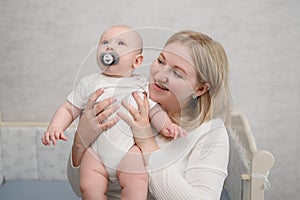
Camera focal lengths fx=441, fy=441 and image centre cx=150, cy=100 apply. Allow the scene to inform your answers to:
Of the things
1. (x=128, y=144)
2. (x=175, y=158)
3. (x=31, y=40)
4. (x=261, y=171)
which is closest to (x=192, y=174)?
(x=175, y=158)

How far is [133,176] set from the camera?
0.88m

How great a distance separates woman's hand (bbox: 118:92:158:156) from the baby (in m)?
0.01

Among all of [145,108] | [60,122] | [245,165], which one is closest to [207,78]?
[145,108]

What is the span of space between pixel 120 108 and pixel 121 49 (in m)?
0.12

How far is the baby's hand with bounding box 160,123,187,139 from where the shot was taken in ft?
2.87

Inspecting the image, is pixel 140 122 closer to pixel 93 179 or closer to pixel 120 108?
pixel 120 108

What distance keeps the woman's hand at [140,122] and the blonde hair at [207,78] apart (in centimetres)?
7

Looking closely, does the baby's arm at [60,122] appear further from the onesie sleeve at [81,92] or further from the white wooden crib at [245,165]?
the white wooden crib at [245,165]

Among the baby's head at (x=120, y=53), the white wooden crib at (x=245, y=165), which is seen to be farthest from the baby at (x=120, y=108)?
the white wooden crib at (x=245, y=165)

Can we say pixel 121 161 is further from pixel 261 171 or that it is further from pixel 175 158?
pixel 261 171

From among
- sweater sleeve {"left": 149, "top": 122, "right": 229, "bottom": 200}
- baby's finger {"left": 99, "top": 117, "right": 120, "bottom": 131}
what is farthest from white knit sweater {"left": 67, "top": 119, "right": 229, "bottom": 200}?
baby's finger {"left": 99, "top": 117, "right": 120, "bottom": 131}

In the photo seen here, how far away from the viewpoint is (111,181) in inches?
36.9

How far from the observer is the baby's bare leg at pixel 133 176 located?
88 centimetres

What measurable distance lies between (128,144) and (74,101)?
0.18m
